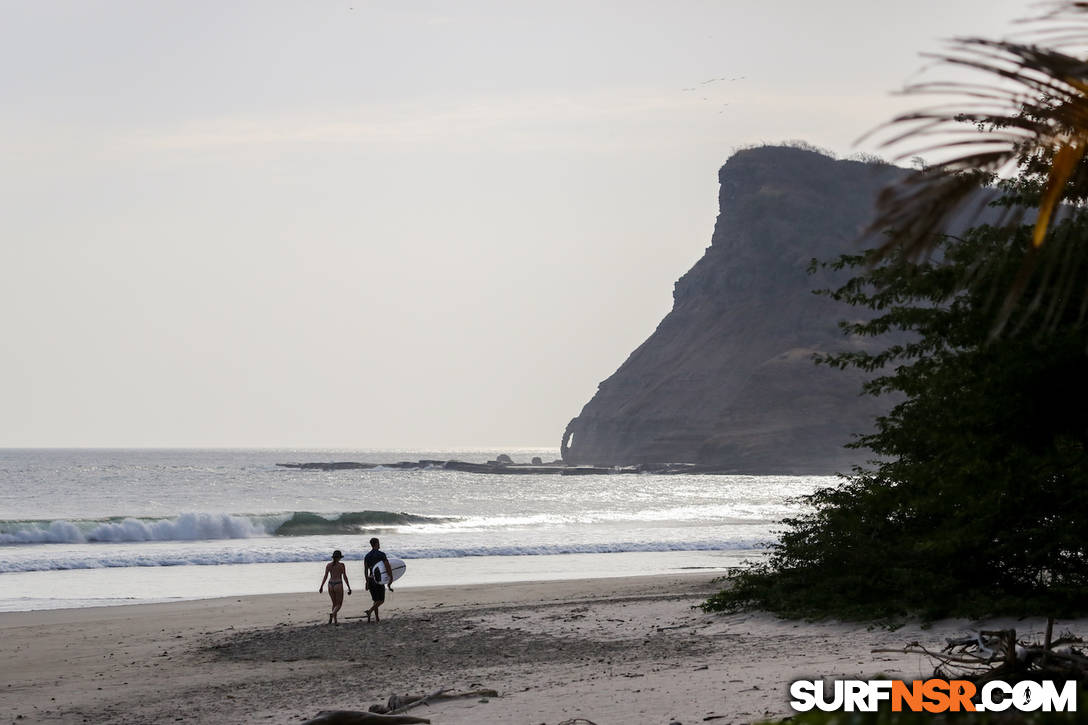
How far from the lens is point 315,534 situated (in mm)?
55062

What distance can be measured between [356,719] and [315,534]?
1875 inches

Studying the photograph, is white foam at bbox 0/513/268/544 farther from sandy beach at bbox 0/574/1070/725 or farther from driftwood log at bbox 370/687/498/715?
driftwood log at bbox 370/687/498/715

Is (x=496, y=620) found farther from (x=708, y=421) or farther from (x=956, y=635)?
(x=708, y=421)

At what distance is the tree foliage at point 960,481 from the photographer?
29.3 ft

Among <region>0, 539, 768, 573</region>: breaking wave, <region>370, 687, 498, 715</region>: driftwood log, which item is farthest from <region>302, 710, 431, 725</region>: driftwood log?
<region>0, 539, 768, 573</region>: breaking wave

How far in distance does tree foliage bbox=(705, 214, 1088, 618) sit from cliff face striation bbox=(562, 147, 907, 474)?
5897 inches

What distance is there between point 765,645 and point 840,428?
161184mm

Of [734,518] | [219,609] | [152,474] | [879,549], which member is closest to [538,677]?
[879,549]

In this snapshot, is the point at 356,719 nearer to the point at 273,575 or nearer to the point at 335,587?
the point at 335,587

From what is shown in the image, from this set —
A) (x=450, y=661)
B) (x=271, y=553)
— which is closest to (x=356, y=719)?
(x=450, y=661)

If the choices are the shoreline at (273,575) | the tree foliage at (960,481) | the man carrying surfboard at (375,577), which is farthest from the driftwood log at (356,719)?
the shoreline at (273,575)

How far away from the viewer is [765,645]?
13047 millimetres

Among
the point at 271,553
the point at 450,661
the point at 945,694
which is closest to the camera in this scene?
the point at 945,694

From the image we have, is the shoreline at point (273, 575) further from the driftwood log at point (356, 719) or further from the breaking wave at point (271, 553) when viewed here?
the driftwood log at point (356, 719)
